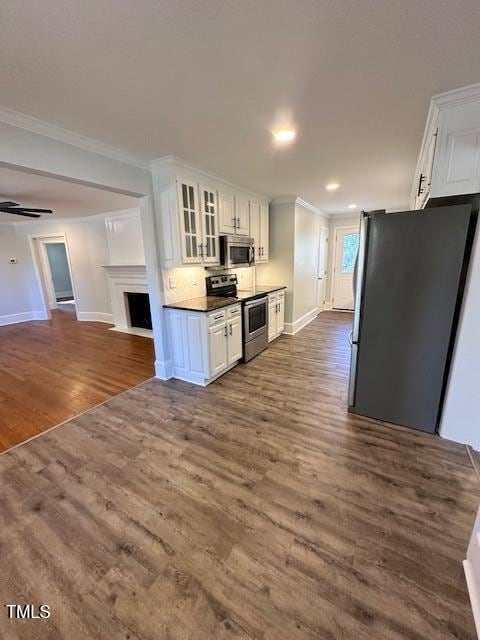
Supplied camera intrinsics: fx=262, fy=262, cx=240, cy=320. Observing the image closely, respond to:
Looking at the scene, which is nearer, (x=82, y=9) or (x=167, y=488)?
(x=82, y=9)

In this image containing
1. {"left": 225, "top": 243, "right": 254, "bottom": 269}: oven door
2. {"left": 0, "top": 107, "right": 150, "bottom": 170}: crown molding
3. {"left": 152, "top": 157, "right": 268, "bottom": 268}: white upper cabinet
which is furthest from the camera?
{"left": 225, "top": 243, "right": 254, "bottom": 269}: oven door

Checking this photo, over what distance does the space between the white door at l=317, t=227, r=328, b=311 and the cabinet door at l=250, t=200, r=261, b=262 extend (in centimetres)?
246

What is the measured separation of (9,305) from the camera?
6.42 metres

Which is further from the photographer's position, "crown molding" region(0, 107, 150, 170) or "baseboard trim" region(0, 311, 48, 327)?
"baseboard trim" region(0, 311, 48, 327)

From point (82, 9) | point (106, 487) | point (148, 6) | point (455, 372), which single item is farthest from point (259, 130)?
point (106, 487)

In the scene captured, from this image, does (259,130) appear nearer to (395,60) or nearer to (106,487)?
(395,60)

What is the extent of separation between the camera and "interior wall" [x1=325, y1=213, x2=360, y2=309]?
6820mm

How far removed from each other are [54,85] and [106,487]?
8.61 feet

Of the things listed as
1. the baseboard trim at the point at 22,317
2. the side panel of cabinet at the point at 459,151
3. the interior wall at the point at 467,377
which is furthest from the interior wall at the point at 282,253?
the baseboard trim at the point at 22,317

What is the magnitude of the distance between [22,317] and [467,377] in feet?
28.5

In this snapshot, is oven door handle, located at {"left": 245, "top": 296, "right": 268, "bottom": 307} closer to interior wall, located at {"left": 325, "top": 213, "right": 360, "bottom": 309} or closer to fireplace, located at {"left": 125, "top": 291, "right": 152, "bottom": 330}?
fireplace, located at {"left": 125, "top": 291, "right": 152, "bottom": 330}

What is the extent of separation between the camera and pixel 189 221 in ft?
10.2

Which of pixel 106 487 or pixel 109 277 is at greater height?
pixel 109 277

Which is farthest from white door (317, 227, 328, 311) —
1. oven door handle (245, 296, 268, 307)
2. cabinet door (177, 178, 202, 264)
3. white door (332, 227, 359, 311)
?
cabinet door (177, 178, 202, 264)
